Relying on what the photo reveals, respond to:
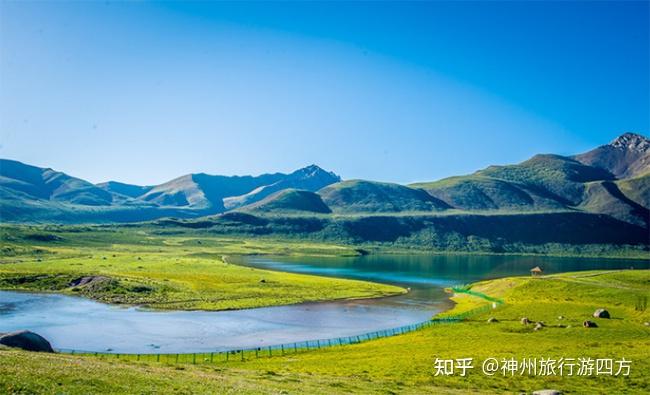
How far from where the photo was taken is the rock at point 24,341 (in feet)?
167

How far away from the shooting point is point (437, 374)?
54.1 metres

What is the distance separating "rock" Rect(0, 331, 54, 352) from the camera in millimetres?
51031

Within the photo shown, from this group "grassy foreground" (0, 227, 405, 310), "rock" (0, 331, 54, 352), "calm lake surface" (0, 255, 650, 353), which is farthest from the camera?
"grassy foreground" (0, 227, 405, 310)

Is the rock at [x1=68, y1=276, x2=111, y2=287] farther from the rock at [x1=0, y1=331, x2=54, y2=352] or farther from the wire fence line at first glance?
the rock at [x1=0, y1=331, x2=54, y2=352]

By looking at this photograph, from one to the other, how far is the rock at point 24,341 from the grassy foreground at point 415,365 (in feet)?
28.9

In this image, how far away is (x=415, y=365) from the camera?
5825cm

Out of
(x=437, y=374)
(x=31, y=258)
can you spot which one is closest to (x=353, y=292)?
(x=437, y=374)

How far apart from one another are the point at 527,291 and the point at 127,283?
323ft

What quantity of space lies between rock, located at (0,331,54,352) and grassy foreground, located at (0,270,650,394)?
881cm

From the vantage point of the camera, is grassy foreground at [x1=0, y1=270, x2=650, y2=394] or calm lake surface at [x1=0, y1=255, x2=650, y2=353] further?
calm lake surface at [x1=0, y1=255, x2=650, y2=353]

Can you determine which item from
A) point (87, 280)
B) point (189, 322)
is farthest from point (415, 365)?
point (87, 280)

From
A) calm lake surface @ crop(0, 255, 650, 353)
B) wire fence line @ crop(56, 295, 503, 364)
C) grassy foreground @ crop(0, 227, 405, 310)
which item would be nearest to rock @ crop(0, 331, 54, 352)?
wire fence line @ crop(56, 295, 503, 364)

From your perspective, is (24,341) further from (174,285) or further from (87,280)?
(87,280)

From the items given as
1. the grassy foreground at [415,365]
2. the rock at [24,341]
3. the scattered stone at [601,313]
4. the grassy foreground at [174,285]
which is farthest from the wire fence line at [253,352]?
the grassy foreground at [174,285]
